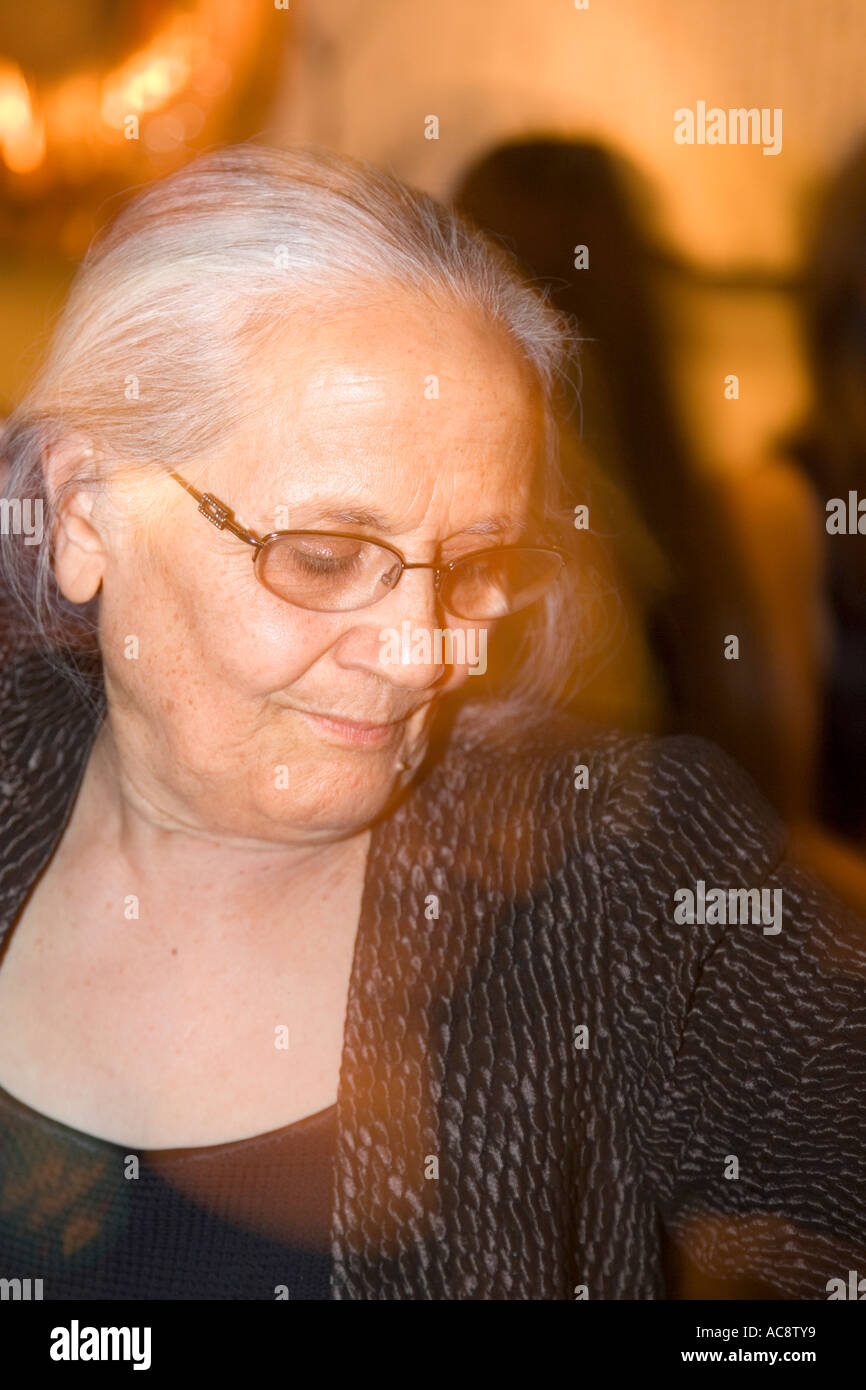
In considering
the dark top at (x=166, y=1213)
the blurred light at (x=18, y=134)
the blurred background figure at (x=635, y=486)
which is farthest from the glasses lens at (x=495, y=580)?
the blurred light at (x=18, y=134)

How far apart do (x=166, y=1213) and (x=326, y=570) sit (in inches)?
24.8

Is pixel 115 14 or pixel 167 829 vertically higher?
pixel 115 14

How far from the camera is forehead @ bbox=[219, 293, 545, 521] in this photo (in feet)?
3.41

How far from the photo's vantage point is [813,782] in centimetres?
247

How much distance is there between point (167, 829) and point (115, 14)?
6.34ft

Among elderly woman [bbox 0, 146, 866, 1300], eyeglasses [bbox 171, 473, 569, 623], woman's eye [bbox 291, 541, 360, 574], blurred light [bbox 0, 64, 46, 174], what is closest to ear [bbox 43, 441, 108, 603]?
elderly woman [bbox 0, 146, 866, 1300]

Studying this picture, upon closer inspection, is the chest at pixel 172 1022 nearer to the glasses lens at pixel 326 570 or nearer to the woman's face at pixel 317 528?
the woman's face at pixel 317 528

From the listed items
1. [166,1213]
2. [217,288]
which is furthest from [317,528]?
[166,1213]

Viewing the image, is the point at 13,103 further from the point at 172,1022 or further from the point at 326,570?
the point at 172,1022

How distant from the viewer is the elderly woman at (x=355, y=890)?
1.07m

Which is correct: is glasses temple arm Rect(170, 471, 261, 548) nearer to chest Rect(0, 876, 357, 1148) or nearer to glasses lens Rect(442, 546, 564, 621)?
glasses lens Rect(442, 546, 564, 621)

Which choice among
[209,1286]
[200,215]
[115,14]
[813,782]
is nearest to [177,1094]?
[209,1286]

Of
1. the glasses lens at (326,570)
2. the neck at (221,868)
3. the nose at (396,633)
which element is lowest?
the neck at (221,868)

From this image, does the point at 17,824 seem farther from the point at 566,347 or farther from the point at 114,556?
the point at 566,347
